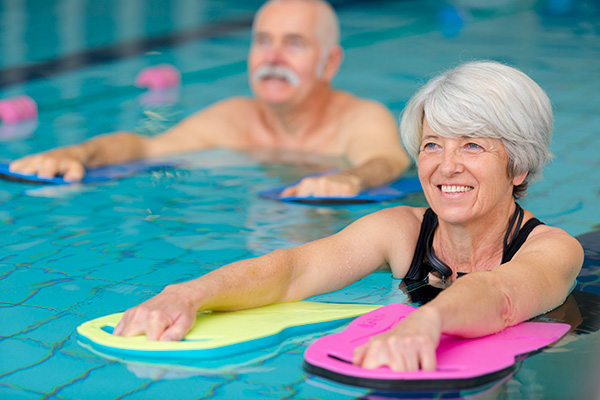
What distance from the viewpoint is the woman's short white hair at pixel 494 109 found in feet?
7.98

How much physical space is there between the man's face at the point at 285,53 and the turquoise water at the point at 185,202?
0.43 metres

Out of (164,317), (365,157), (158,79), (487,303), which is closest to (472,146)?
(487,303)

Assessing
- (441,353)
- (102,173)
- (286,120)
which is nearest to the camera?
(441,353)

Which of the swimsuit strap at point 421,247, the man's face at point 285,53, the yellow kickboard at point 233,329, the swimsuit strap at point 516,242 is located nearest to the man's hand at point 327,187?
the man's face at point 285,53

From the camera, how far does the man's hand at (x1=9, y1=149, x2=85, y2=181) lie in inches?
174

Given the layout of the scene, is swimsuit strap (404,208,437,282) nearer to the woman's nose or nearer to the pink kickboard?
the pink kickboard

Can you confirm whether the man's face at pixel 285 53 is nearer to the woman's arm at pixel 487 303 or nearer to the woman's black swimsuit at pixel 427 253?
the woman's black swimsuit at pixel 427 253

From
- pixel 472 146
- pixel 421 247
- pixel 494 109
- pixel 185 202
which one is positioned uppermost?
pixel 494 109

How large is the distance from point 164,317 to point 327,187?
5.84 ft

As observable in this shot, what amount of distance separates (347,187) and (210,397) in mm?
1989

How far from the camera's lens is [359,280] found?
114 inches

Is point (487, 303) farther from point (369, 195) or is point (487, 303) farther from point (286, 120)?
point (286, 120)

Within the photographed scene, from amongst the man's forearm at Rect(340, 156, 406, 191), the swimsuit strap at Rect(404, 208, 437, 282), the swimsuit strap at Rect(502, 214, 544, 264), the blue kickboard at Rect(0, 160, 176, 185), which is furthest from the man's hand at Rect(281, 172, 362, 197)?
the swimsuit strap at Rect(502, 214, 544, 264)

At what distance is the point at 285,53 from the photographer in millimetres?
4812
